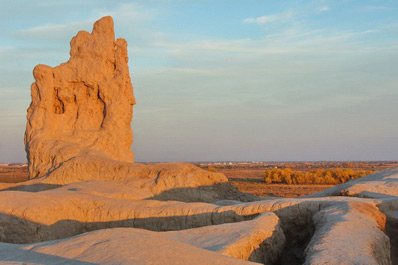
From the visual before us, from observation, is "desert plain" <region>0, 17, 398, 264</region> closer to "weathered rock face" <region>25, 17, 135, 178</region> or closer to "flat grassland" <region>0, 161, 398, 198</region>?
"weathered rock face" <region>25, 17, 135, 178</region>

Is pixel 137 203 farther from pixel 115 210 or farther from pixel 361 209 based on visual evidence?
pixel 361 209

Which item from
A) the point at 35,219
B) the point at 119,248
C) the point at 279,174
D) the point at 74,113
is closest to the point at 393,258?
the point at 119,248

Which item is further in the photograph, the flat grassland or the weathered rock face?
the flat grassland

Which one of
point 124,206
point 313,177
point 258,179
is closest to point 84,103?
point 124,206

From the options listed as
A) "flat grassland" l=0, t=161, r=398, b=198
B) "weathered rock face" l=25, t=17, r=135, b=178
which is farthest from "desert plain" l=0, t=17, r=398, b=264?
"flat grassland" l=0, t=161, r=398, b=198

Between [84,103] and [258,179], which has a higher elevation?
[84,103]

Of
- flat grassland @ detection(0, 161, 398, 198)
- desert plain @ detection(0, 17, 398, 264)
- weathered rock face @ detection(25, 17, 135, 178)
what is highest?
weathered rock face @ detection(25, 17, 135, 178)

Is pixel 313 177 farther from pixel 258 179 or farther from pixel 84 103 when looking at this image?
pixel 84 103

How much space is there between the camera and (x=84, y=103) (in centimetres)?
2053

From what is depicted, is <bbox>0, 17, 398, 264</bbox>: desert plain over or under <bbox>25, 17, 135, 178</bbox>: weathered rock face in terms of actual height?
under

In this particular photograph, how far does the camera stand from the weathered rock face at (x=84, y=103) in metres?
19.8

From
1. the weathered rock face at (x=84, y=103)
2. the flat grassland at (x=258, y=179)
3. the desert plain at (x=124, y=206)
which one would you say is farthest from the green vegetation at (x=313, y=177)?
the weathered rock face at (x=84, y=103)

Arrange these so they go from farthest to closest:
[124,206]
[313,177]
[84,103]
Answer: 1. [313,177]
2. [84,103]
3. [124,206]

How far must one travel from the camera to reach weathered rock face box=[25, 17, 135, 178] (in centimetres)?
1975
